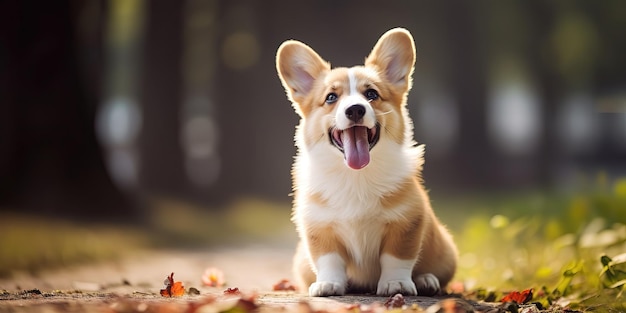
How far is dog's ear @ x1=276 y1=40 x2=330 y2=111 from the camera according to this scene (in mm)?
4156

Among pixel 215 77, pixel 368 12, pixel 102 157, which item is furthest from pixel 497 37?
pixel 102 157

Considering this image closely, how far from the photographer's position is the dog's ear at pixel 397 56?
4.15m

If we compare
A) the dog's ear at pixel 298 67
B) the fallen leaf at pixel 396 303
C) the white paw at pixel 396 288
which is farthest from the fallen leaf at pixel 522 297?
the dog's ear at pixel 298 67

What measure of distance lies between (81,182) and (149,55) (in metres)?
3.62

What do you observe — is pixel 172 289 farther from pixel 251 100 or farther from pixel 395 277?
pixel 251 100

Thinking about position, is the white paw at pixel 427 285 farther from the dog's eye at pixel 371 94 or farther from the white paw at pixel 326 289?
the dog's eye at pixel 371 94

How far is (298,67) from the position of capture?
421 centimetres

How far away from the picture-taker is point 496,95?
16047mm

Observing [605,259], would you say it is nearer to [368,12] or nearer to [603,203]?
[603,203]

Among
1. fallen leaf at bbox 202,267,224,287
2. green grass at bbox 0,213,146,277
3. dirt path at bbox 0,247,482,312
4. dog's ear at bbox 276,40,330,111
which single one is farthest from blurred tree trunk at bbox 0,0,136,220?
dog's ear at bbox 276,40,330,111

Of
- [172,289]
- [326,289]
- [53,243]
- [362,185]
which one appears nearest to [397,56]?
[362,185]

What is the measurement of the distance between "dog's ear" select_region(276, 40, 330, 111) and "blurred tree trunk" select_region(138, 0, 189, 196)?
7460 millimetres

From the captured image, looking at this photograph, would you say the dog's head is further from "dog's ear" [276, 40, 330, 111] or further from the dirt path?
the dirt path

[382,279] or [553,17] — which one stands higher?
[553,17]
